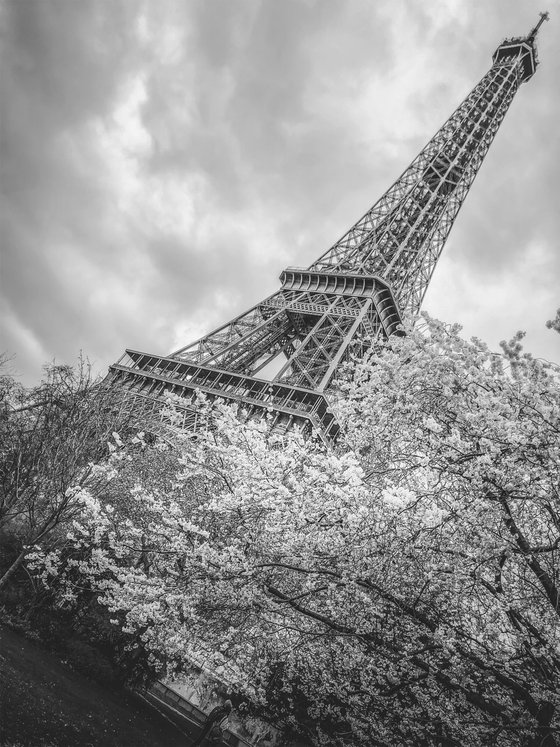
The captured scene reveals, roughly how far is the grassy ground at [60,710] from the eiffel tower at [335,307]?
1273 centimetres

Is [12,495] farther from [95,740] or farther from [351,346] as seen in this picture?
[351,346]

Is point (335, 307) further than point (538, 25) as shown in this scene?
No

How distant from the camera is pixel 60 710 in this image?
1123 cm

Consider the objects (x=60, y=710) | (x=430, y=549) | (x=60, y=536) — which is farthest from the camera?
(x=60, y=536)

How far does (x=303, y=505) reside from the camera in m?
8.43

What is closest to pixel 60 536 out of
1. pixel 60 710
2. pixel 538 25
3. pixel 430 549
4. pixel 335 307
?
pixel 60 710

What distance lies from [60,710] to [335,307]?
32305 mm

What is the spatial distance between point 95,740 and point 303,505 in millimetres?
8578

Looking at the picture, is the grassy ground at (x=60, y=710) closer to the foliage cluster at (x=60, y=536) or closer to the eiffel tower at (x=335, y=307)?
the foliage cluster at (x=60, y=536)

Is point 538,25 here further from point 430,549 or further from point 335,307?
point 430,549

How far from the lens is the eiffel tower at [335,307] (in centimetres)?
3052

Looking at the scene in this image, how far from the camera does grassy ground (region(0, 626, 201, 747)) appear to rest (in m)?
9.56

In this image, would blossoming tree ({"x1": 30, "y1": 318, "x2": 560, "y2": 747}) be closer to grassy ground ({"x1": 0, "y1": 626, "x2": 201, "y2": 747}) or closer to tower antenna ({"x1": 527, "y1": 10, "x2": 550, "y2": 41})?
grassy ground ({"x1": 0, "y1": 626, "x2": 201, "y2": 747})

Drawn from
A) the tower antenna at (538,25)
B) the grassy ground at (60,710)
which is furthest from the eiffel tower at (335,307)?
the grassy ground at (60,710)
